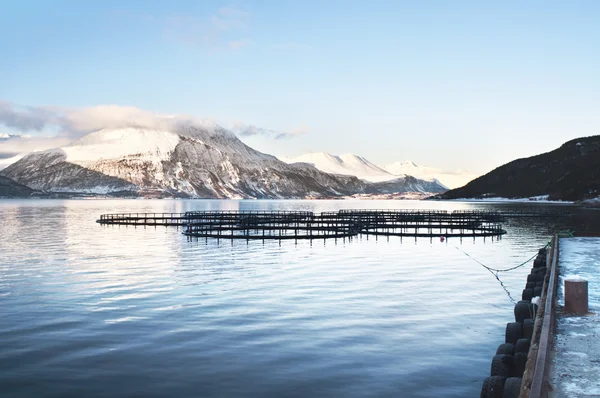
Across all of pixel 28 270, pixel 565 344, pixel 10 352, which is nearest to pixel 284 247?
pixel 28 270

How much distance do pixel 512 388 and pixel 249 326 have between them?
1527 cm

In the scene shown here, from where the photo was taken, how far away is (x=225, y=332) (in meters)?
25.8

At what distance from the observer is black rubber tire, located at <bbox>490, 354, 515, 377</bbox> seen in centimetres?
1645

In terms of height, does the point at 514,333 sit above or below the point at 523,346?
below

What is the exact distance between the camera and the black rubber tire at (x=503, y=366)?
16453mm

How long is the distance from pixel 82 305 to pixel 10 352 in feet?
32.4

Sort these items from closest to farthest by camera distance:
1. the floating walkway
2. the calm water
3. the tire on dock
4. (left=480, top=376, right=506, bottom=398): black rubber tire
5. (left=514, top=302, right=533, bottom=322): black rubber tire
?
(left=480, top=376, right=506, bottom=398): black rubber tire, the calm water, the tire on dock, (left=514, top=302, right=533, bottom=322): black rubber tire, the floating walkway

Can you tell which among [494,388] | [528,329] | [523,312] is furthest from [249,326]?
[494,388]

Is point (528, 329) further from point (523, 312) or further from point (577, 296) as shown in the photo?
point (523, 312)

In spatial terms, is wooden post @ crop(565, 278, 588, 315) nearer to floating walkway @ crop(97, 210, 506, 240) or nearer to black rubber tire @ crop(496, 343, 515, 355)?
black rubber tire @ crop(496, 343, 515, 355)

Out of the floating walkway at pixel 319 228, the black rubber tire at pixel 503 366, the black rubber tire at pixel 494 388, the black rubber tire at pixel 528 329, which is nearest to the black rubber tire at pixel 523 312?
the black rubber tire at pixel 528 329

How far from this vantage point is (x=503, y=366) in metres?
16.6

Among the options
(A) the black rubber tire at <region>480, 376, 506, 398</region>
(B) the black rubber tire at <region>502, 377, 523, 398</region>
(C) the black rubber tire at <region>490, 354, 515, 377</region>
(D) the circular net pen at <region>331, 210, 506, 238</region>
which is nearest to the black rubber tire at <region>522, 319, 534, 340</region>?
(C) the black rubber tire at <region>490, 354, 515, 377</region>

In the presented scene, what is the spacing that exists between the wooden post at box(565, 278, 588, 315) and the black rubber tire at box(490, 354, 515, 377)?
521cm
